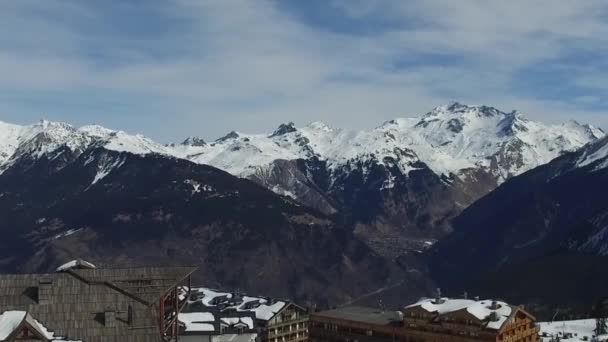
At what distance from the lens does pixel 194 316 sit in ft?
414

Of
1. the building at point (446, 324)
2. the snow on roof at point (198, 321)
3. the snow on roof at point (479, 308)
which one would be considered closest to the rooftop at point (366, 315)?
the building at point (446, 324)

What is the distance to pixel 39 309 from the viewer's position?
198 feet

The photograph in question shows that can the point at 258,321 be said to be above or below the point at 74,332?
above

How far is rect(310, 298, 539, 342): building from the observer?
368ft

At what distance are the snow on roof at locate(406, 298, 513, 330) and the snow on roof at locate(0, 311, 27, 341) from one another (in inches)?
2874

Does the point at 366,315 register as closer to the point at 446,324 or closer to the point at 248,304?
the point at 446,324

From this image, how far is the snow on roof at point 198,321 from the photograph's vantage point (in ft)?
403

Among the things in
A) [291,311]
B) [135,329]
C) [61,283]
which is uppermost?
[291,311]

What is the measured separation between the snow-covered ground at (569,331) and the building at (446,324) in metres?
23.8

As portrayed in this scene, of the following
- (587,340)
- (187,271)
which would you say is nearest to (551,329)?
(587,340)

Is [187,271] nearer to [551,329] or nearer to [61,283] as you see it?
[61,283]

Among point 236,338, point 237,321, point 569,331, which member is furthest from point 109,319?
point 569,331

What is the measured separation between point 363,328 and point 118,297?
74.0 metres

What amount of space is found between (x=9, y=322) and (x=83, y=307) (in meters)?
6.78
